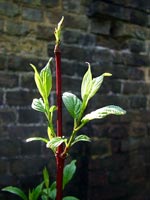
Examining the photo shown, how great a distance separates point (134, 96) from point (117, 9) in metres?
0.82

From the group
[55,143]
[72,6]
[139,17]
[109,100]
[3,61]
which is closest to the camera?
[55,143]

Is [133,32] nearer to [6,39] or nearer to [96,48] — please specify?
[96,48]

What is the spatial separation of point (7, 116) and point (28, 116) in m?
0.18

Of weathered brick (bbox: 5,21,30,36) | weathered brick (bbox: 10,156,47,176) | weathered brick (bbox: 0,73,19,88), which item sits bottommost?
weathered brick (bbox: 10,156,47,176)

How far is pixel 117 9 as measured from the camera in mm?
3137

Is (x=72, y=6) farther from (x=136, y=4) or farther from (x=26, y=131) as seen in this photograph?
(x=26, y=131)

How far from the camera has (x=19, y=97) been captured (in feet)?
9.09

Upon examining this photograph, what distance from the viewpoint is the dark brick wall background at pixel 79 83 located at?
2.73 m

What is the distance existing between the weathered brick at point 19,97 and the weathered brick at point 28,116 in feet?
0.20

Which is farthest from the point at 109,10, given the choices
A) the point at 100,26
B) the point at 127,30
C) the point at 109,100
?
the point at 109,100

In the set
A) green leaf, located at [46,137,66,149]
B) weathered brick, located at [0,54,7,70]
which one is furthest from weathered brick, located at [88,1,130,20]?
green leaf, located at [46,137,66,149]

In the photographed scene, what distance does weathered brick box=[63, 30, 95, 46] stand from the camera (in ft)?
9.70

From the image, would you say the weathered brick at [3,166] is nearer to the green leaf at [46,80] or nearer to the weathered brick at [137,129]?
the weathered brick at [137,129]

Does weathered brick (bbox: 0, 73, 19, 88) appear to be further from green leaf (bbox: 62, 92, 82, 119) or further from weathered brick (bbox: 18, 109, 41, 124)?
green leaf (bbox: 62, 92, 82, 119)
